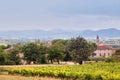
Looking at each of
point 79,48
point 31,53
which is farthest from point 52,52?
point 79,48

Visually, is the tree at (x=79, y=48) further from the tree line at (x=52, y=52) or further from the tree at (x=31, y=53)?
the tree at (x=31, y=53)

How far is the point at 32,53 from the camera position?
89.8 m

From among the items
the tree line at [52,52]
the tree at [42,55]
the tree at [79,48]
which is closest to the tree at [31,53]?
the tree line at [52,52]

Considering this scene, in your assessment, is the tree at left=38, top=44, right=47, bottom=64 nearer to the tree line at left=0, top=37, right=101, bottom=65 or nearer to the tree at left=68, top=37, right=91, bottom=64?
the tree line at left=0, top=37, right=101, bottom=65

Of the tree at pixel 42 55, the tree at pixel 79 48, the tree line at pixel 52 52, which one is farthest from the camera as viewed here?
the tree at pixel 79 48

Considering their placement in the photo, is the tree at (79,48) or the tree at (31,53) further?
the tree at (79,48)

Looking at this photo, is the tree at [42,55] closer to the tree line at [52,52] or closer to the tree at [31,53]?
the tree line at [52,52]

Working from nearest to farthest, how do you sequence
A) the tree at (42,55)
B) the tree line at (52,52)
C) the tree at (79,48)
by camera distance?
the tree at (42,55) < the tree line at (52,52) < the tree at (79,48)

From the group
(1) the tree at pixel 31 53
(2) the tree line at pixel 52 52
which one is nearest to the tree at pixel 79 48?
(2) the tree line at pixel 52 52

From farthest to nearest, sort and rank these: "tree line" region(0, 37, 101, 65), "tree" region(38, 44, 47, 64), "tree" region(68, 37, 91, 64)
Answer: "tree" region(68, 37, 91, 64) → "tree line" region(0, 37, 101, 65) → "tree" region(38, 44, 47, 64)

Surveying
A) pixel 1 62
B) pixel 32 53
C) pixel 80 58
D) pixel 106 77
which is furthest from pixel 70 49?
pixel 106 77

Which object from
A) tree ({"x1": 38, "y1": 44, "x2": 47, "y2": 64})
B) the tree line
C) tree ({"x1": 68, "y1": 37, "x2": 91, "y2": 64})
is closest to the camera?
tree ({"x1": 38, "y1": 44, "x2": 47, "y2": 64})

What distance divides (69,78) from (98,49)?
10648 cm

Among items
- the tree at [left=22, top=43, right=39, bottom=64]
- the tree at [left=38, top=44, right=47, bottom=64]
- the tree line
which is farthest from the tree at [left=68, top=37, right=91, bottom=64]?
the tree at [left=22, top=43, right=39, bottom=64]
